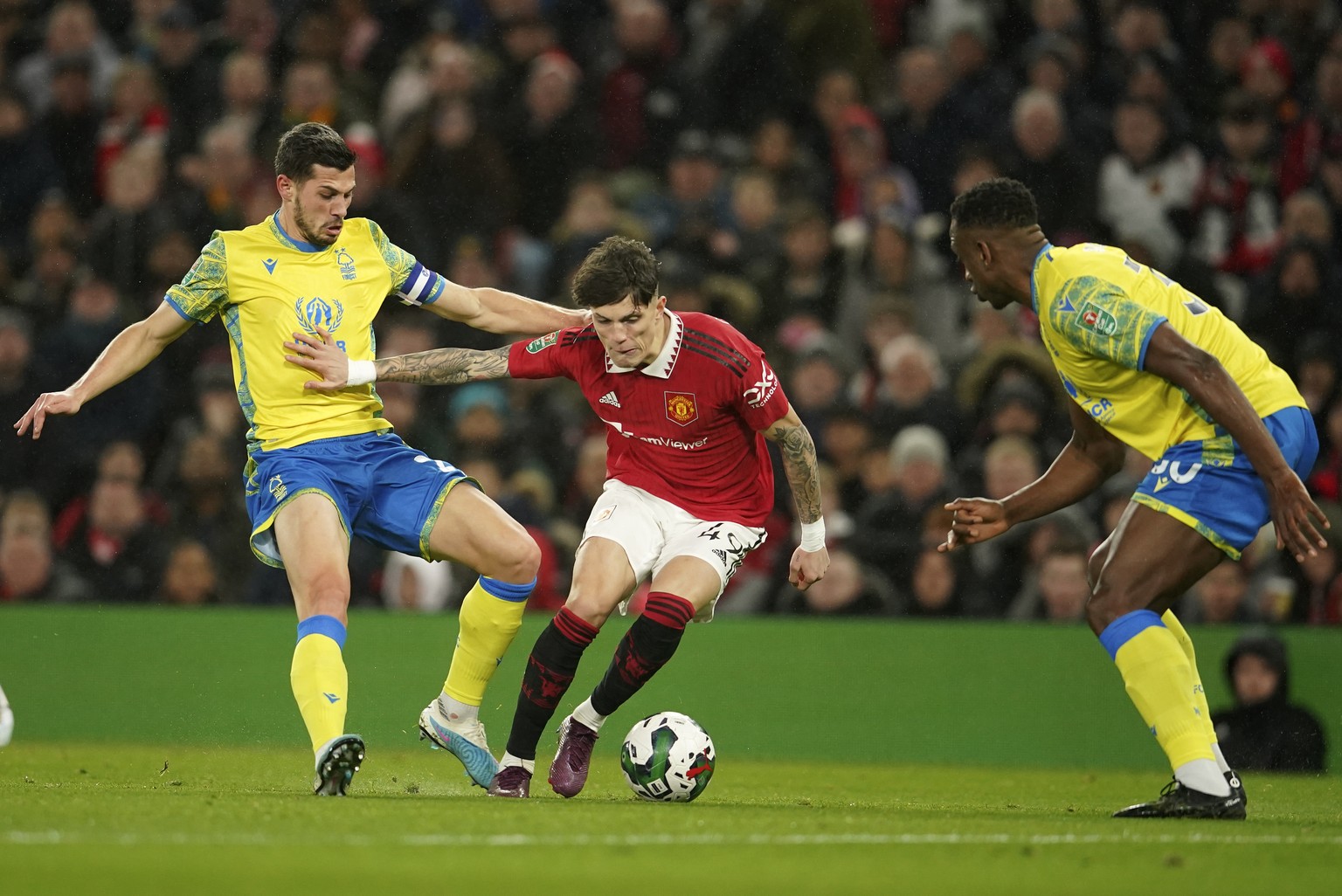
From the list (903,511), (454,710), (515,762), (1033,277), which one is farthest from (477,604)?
(903,511)

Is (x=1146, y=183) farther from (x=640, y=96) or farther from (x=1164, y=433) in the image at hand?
(x=1164, y=433)

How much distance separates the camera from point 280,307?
7.07 metres

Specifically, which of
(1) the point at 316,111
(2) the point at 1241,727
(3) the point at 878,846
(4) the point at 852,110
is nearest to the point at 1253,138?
(4) the point at 852,110

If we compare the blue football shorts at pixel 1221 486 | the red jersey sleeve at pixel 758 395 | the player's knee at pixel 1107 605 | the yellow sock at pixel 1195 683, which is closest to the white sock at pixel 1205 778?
the yellow sock at pixel 1195 683

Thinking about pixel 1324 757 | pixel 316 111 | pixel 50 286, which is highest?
pixel 316 111

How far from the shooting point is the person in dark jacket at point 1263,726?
972 centimetres

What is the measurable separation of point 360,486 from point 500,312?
1060 mm

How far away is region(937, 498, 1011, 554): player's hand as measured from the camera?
6895mm

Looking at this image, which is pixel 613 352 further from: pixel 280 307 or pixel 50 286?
pixel 50 286

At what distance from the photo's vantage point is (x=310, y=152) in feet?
22.8

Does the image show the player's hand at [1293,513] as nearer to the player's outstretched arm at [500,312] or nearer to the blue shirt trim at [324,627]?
the player's outstretched arm at [500,312]

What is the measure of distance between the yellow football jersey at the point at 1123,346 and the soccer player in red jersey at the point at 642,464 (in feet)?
3.89

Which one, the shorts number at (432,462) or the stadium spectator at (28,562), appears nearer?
the shorts number at (432,462)

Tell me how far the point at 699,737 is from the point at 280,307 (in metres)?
2.37
